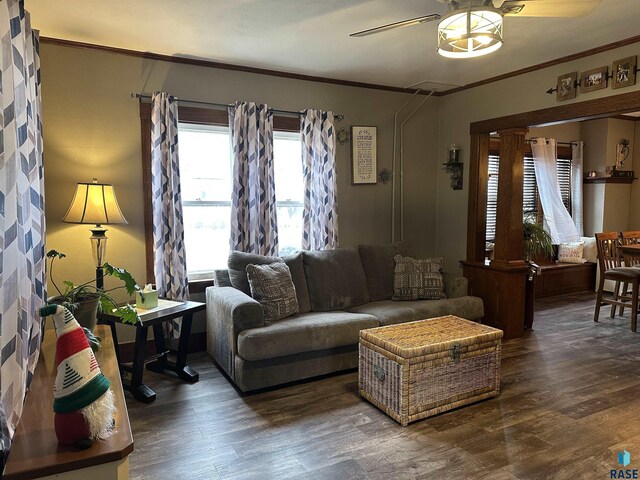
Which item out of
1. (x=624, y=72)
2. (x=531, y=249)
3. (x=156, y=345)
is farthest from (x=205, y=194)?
(x=531, y=249)

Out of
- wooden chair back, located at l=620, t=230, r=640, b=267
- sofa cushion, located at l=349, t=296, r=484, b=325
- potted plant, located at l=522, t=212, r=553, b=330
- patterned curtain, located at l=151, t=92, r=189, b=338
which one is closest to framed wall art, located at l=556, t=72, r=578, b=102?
potted plant, located at l=522, t=212, r=553, b=330

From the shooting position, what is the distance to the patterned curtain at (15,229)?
1.58 meters

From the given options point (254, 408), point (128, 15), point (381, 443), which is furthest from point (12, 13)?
point (381, 443)

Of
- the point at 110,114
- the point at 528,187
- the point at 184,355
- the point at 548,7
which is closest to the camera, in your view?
the point at 548,7

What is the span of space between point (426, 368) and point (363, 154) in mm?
2700

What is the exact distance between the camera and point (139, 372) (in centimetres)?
302

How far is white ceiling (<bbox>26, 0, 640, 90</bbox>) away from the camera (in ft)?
9.23

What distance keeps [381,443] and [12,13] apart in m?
2.76

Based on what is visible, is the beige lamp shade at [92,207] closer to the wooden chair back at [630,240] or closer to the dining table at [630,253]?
the dining table at [630,253]

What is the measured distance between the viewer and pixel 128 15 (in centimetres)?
294

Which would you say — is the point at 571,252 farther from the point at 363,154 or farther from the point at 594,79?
the point at 363,154

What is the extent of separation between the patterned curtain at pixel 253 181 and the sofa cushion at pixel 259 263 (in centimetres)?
36

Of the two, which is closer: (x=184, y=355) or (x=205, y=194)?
(x=184, y=355)

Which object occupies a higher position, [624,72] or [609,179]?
[624,72]
